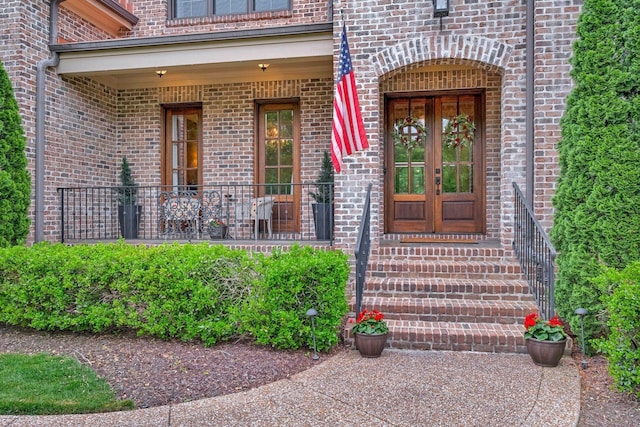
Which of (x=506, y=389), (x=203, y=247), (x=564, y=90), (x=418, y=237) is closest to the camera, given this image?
(x=506, y=389)

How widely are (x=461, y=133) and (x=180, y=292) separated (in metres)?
4.89

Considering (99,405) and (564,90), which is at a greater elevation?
(564,90)

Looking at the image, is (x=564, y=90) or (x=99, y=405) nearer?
(x=99, y=405)

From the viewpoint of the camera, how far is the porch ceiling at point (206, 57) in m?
6.55

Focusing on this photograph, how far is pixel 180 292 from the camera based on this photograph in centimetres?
432

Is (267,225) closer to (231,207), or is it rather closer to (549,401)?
(231,207)

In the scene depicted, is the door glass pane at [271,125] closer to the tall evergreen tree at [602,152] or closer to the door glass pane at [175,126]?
the door glass pane at [175,126]

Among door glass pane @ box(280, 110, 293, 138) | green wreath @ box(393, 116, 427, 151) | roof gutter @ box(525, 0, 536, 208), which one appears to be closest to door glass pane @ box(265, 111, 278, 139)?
door glass pane @ box(280, 110, 293, 138)

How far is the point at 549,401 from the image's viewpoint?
316cm

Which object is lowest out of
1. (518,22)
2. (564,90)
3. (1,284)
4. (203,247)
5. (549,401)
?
(549,401)

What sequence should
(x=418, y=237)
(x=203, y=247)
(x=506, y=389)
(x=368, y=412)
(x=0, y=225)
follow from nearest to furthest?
1. (x=368, y=412)
2. (x=506, y=389)
3. (x=203, y=247)
4. (x=0, y=225)
5. (x=418, y=237)

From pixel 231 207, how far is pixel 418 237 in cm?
322

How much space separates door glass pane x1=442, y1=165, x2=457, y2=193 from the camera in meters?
7.15

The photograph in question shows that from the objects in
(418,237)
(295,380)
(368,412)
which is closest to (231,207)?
(418,237)
